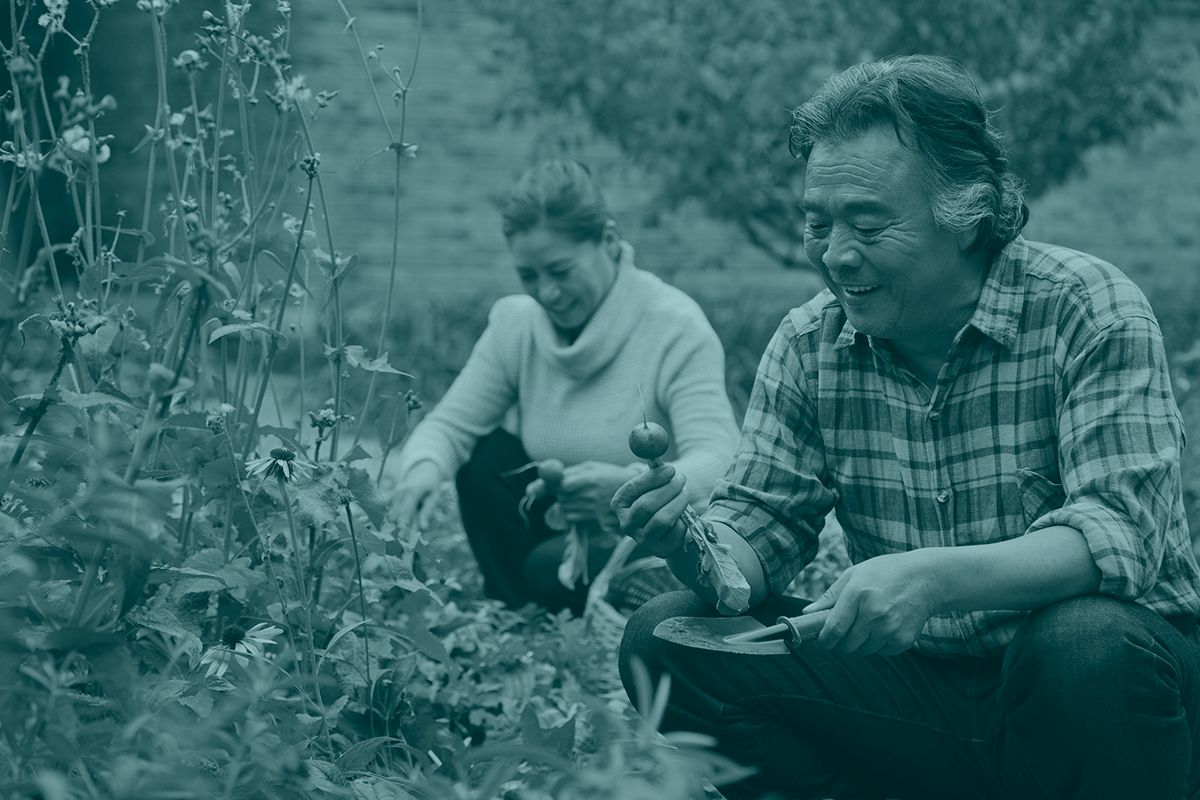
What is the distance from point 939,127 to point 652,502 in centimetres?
69

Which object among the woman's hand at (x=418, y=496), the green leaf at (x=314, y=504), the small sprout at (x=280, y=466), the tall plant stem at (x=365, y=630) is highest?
the small sprout at (x=280, y=466)

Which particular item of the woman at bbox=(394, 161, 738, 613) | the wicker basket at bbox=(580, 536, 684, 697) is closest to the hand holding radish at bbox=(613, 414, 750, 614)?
the wicker basket at bbox=(580, 536, 684, 697)

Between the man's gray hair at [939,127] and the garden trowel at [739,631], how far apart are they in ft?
2.04

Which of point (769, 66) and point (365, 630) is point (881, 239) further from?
point (769, 66)

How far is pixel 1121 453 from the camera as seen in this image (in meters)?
1.67

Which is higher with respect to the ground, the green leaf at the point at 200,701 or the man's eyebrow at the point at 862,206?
the man's eyebrow at the point at 862,206

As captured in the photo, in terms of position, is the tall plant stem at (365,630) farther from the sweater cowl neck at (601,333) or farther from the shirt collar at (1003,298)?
the sweater cowl neck at (601,333)

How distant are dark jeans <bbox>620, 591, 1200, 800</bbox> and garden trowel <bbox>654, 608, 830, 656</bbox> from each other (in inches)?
2.8

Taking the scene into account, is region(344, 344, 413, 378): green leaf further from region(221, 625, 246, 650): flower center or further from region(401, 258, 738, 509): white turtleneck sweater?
region(401, 258, 738, 509): white turtleneck sweater

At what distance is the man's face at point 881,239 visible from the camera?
5.87 ft

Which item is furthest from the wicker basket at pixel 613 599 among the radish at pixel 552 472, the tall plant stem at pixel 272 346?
the tall plant stem at pixel 272 346

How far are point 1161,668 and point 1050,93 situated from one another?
4.80 m

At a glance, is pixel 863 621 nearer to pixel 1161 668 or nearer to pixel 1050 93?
pixel 1161 668

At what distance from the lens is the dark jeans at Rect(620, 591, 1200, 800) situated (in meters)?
1.60
